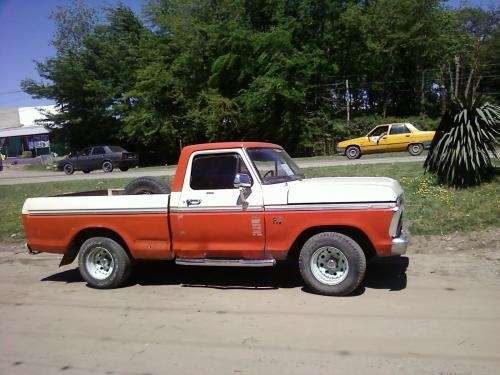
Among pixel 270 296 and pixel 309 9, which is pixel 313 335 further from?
pixel 309 9

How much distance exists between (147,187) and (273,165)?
192cm

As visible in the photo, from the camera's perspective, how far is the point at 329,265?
675 centimetres

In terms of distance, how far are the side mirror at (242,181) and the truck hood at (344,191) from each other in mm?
528

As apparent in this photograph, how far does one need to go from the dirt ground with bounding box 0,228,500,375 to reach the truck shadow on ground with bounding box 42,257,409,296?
0.09 feet

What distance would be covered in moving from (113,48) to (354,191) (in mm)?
43724

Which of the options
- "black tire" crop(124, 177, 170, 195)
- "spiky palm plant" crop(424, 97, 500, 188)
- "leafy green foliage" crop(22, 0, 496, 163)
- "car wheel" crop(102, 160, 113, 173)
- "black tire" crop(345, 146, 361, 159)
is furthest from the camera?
"leafy green foliage" crop(22, 0, 496, 163)

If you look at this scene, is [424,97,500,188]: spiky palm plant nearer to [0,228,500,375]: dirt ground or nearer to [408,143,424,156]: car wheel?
[0,228,500,375]: dirt ground

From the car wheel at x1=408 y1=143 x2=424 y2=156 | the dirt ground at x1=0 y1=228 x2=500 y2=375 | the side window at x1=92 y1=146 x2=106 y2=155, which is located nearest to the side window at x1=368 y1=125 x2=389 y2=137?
the car wheel at x1=408 y1=143 x2=424 y2=156

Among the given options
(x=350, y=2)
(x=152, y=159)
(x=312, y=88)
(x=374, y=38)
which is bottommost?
(x=152, y=159)

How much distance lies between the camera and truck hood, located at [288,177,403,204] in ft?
21.2

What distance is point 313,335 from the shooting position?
5410mm

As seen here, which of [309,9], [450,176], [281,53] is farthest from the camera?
[309,9]

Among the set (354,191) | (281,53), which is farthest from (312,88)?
(354,191)

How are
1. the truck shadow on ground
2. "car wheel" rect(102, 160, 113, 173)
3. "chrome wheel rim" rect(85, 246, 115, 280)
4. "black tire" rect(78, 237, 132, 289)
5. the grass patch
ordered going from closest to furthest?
the truck shadow on ground → "black tire" rect(78, 237, 132, 289) → "chrome wheel rim" rect(85, 246, 115, 280) → the grass patch → "car wheel" rect(102, 160, 113, 173)
